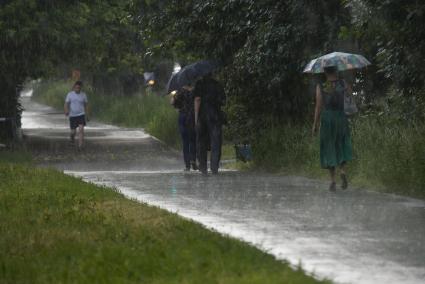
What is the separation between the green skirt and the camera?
679 inches

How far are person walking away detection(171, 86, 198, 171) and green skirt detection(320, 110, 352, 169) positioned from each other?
639 cm

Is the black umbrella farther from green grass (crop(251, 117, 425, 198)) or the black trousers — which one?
green grass (crop(251, 117, 425, 198))

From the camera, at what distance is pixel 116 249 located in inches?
411

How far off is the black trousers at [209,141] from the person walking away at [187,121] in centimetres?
123

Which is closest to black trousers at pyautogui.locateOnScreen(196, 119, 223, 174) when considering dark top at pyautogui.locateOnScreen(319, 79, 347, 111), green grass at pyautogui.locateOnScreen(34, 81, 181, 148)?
dark top at pyautogui.locateOnScreen(319, 79, 347, 111)

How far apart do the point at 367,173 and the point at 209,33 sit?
8297 millimetres

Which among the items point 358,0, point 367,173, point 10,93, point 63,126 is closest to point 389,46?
point 358,0

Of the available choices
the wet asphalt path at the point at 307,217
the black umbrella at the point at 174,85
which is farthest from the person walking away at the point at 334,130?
the black umbrella at the point at 174,85

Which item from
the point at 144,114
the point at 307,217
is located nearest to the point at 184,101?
the point at 307,217

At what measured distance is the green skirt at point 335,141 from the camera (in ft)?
56.5

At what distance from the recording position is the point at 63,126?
51.4 m

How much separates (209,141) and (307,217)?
943 cm

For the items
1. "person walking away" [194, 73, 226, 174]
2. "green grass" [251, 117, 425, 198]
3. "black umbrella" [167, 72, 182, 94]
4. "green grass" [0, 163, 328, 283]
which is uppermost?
"black umbrella" [167, 72, 182, 94]

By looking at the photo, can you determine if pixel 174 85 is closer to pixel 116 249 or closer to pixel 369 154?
pixel 369 154
